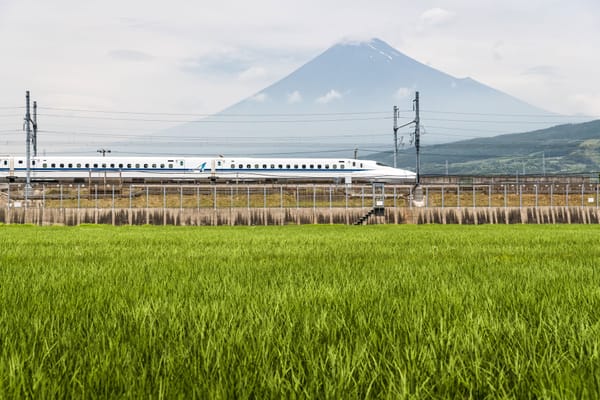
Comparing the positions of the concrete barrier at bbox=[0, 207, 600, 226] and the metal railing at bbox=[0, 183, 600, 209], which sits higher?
the metal railing at bbox=[0, 183, 600, 209]

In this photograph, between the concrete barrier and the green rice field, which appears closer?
the green rice field

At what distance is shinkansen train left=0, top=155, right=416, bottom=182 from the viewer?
65.1 metres

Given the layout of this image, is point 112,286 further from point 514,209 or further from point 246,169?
point 246,169

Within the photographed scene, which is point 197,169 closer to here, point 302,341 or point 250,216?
point 250,216

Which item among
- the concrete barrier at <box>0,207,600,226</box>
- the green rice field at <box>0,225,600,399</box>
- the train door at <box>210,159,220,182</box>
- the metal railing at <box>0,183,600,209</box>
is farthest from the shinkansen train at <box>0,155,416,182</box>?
the green rice field at <box>0,225,600,399</box>

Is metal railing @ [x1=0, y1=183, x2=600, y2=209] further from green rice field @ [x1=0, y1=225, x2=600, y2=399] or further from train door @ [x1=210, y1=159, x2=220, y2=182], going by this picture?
green rice field @ [x1=0, y1=225, x2=600, y2=399]

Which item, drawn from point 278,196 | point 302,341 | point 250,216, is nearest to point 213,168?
point 278,196

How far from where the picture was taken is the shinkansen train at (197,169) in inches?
2564

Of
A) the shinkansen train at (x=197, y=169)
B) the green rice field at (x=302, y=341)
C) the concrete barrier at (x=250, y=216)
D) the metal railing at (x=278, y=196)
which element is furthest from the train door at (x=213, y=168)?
the green rice field at (x=302, y=341)

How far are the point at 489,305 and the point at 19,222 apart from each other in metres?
49.1

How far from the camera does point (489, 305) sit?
4.68 m

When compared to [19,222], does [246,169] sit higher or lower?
higher

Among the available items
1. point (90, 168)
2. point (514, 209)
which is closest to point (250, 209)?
point (514, 209)

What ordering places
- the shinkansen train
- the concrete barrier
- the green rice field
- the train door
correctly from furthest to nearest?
the train door < the shinkansen train < the concrete barrier < the green rice field
